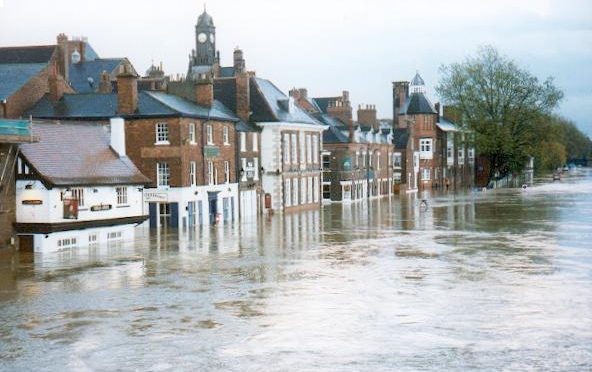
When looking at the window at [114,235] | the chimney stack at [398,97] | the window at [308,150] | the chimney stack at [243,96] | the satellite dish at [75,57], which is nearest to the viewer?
the window at [114,235]

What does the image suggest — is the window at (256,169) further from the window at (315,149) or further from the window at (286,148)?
the window at (315,149)

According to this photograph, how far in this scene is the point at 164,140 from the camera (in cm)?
5378

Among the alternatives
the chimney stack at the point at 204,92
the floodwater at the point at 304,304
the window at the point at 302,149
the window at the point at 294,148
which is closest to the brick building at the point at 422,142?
the window at the point at 302,149

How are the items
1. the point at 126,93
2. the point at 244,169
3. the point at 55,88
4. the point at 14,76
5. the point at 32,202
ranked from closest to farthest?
1. the point at 32,202
2. the point at 126,93
3. the point at 55,88
4. the point at 14,76
5. the point at 244,169

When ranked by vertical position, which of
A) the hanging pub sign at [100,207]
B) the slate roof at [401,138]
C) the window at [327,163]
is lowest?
the hanging pub sign at [100,207]

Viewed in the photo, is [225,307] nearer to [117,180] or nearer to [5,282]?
[5,282]

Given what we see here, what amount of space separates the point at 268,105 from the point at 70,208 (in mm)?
28899

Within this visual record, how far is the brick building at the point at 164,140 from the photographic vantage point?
53.5m

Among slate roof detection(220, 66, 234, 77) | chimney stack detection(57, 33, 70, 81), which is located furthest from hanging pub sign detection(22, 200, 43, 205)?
slate roof detection(220, 66, 234, 77)

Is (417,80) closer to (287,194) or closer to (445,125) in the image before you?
(445,125)

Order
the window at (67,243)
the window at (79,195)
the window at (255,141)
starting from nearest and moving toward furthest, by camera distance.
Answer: the window at (67,243), the window at (79,195), the window at (255,141)

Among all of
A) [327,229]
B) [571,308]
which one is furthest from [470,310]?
[327,229]

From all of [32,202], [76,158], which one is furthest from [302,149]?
[32,202]

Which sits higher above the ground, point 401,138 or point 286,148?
point 401,138
